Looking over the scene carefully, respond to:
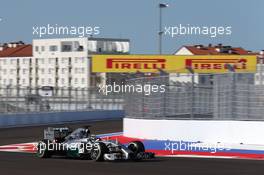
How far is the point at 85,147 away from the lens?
696 inches

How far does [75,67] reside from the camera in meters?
120

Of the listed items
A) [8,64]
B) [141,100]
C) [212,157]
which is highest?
[8,64]

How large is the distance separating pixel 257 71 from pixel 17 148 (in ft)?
27.1

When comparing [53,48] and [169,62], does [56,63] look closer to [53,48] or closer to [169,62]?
[53,48]

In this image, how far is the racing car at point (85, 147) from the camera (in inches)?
671

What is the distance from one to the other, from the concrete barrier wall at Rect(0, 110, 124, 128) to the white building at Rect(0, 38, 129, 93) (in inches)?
2585

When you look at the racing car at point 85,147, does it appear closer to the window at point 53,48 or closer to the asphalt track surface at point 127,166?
the asphalt track surface at point 127,166

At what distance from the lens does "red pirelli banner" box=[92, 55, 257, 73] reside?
42000 millimetres

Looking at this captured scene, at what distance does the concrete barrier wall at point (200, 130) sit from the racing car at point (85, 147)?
5492 millimetres

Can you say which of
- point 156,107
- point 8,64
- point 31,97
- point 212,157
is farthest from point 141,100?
point 8,64

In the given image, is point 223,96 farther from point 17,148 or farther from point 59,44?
point 59,44

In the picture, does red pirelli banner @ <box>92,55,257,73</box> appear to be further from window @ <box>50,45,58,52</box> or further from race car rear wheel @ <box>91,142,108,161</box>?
window @ <box>50,45,58,52</box>

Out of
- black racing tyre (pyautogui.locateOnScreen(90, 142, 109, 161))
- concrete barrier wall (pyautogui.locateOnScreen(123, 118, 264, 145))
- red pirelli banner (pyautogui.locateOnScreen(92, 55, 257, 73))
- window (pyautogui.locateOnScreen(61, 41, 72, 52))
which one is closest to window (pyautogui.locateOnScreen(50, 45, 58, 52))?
window (pyautogui.locateOnScreen(61, 41, 72, 52))

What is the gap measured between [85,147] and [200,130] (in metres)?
6.98
